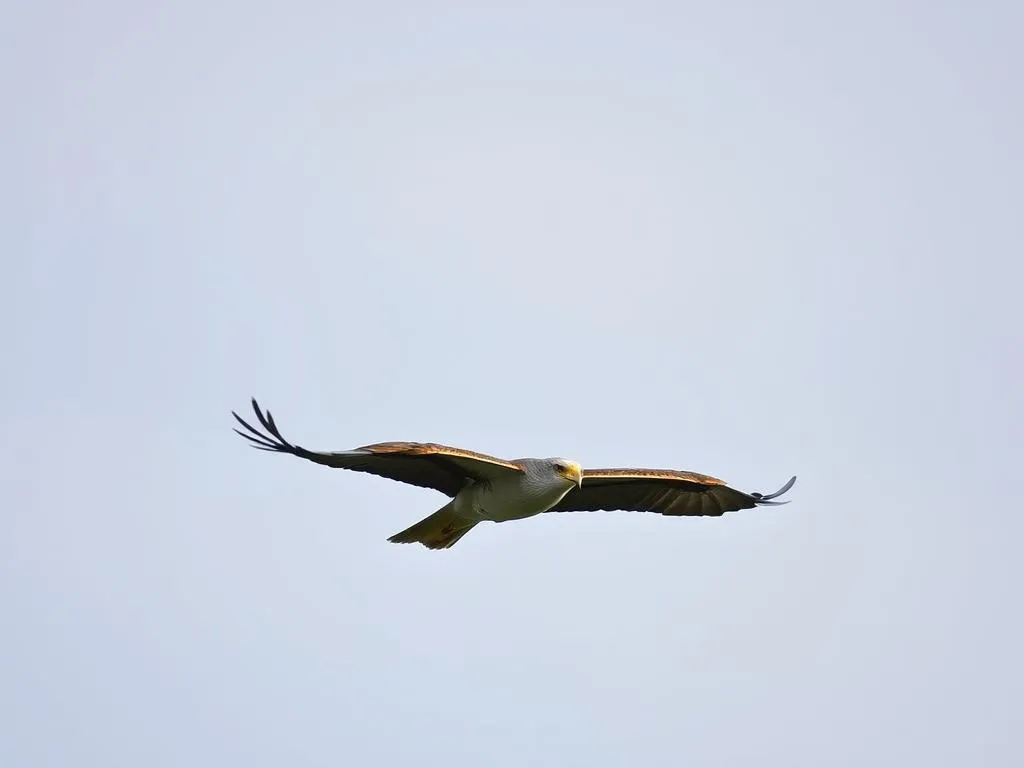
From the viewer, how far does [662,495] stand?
82.7 ft

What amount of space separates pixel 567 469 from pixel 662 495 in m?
3.23

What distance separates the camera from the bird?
2138cm

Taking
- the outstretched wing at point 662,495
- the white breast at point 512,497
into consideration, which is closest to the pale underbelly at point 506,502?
the white breast at point 512,497

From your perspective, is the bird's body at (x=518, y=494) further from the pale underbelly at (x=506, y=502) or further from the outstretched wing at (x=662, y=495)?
the outstretched wing at (x=662, y=495)

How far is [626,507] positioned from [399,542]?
365 cm

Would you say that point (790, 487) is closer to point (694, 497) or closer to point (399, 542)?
point (694, 497)

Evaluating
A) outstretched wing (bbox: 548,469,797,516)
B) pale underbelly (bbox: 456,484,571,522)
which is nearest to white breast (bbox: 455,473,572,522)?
pale underbelly (bbox: 456,484,571,522)


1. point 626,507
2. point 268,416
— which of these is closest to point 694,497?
point 626,507

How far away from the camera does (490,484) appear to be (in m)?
22.8

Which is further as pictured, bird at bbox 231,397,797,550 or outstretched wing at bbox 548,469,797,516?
outstretched wing at bbox 548,469,797,516

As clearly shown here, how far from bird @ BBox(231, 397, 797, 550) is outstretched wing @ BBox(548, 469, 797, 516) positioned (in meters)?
0.01

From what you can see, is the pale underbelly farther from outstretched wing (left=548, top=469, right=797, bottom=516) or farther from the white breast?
outstretched wing (left=548, top=469, right=797, bottom=516)

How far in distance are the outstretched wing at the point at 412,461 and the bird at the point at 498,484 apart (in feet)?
0.04

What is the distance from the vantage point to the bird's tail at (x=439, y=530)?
76.4 ft
